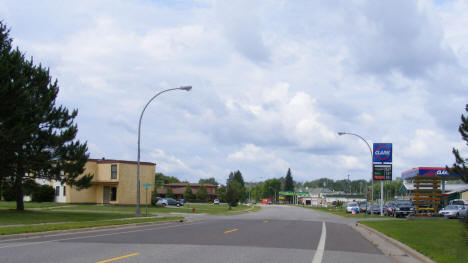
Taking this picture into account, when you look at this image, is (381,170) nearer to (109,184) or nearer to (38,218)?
(38,218)

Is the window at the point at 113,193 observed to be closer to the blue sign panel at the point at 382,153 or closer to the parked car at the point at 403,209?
the blue sign panel at the point at 382,153

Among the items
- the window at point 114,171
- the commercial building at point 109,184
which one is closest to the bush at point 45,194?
the commercial building at point 109,184

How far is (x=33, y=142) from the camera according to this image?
109ft

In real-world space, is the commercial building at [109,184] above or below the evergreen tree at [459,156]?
below

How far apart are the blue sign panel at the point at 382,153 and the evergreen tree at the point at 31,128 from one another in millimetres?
28037

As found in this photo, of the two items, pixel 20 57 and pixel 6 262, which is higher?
pixel 20 57

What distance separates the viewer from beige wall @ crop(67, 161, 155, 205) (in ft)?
196

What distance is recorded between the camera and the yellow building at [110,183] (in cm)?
5966

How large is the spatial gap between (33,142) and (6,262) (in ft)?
79.8

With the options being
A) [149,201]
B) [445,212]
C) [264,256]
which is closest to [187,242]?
[264,256]

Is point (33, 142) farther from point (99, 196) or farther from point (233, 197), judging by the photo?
point (233, 197)

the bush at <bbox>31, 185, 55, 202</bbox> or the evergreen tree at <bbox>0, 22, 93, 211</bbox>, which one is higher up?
the evergreen tree at <bbox>0, 22, 93, 211</bbox>

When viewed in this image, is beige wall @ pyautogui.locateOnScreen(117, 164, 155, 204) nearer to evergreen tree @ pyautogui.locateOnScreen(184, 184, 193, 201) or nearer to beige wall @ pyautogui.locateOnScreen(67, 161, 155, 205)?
beige wall @ pyautogui.locateOnScreen(67, 161, 155, 205)

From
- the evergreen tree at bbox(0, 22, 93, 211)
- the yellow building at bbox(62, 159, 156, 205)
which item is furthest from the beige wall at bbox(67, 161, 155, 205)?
the evergreen tree at bbox(0, 22, 93, 211)
